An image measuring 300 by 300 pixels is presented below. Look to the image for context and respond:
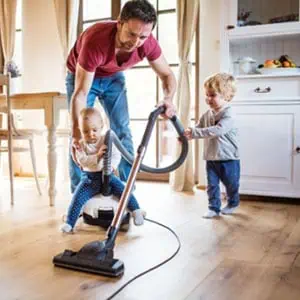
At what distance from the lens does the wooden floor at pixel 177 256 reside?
1251 mm

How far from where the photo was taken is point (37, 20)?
4.19 m

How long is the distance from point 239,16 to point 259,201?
1.24m

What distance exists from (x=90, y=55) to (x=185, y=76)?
1.70 meters

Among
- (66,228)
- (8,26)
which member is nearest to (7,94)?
(66,228)

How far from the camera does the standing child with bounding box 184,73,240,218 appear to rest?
243cm

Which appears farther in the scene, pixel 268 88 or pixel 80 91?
pixel 268 88

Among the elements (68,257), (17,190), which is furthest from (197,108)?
(68,257)

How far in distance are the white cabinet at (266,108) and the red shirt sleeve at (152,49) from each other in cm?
96

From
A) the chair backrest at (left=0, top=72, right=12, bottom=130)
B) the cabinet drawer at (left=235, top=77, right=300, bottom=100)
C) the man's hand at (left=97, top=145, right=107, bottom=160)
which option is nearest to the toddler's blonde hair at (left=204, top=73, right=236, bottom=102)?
the cabinet drawer at (left=235, top=77, right=300, bottom=100)

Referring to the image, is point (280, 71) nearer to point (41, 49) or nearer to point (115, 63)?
point (115, 63)

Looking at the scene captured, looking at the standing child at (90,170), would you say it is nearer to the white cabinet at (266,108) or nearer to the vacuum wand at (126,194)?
the vacuum wand at (126,194)

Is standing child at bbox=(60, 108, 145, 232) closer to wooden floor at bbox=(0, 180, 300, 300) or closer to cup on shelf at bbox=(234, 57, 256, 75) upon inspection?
wooden floor at bbox=(0, 180, 300, 300)

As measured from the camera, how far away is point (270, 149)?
2.75 metres

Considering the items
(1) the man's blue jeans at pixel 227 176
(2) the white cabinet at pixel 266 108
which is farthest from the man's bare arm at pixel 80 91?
(2) the white cabinet at pixel 266 108
